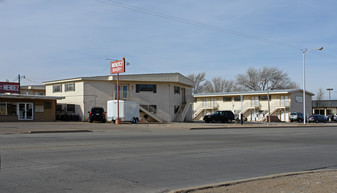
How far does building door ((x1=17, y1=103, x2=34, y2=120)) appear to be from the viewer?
38719 millimetres

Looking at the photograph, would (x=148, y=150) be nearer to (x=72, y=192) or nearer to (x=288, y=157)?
(x=288, y=157)

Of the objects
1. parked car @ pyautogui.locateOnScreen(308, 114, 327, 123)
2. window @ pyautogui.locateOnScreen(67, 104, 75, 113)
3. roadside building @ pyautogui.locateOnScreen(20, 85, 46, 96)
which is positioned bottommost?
parked car @ pyautogui.locateOnScreen(308, 114, 327, 123)

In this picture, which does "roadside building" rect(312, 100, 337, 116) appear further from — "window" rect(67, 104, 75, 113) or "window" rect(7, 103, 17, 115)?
"window" rect(7, 103, 17, 115)

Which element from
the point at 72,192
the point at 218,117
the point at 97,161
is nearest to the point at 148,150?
the point at 97,161

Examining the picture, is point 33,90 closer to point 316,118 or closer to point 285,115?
point 285,115

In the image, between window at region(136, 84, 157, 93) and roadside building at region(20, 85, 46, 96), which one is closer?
window at region(136, 84, 157, 93)

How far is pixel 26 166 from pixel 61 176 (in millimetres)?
1723

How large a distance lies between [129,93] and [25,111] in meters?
12.0

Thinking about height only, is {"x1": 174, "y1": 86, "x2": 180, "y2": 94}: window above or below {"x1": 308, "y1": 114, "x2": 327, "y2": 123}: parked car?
above

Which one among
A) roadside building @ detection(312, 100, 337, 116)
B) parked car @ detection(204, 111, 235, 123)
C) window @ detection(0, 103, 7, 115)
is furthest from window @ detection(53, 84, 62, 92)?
roadside building @ detection(312, 100, 337, 116)

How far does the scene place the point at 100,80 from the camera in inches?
1654

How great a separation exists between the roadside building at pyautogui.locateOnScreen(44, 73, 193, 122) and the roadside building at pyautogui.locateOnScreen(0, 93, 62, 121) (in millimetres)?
3129

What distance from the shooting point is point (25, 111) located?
39.0m

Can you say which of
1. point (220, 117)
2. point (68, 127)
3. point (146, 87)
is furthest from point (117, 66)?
point (220, 117)
